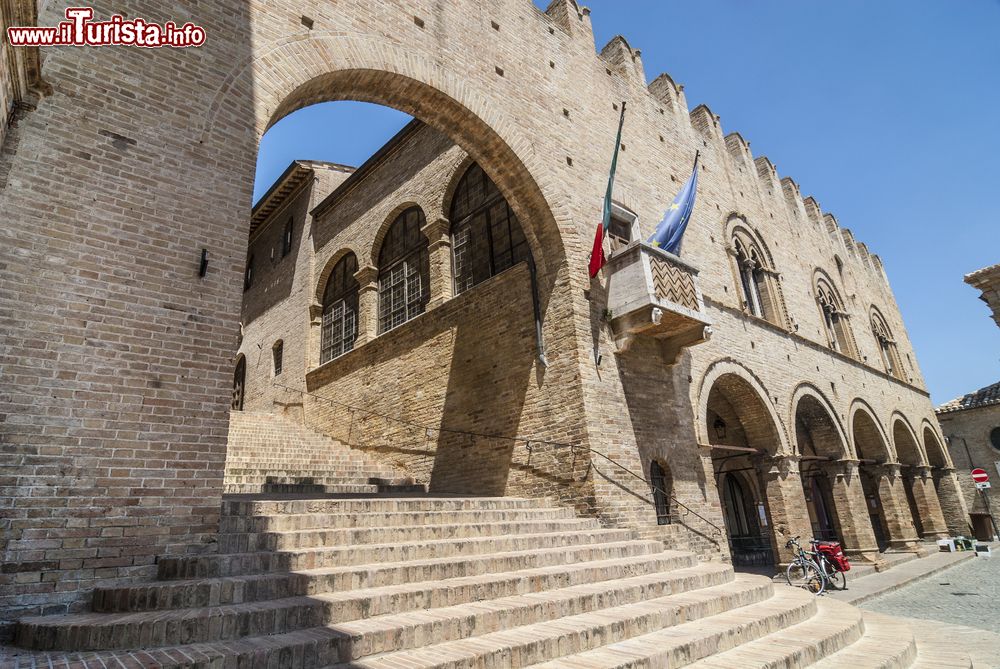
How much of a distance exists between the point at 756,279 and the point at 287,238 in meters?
14.7

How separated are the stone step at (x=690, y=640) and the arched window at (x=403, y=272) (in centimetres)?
864

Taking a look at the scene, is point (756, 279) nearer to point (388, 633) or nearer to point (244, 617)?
point (388, 633)

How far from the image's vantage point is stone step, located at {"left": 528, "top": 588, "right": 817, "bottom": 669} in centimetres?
349

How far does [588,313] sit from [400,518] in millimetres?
4392

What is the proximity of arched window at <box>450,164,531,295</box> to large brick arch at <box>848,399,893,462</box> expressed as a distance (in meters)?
12.3

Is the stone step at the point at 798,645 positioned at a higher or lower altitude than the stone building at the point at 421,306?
lower

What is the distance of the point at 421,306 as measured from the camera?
1211cm

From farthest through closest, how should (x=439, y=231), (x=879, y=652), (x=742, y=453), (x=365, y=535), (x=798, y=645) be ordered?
1. (x=742, y=453)
2. (x=439, y=231)
3. (x=365, y=535)
4. (x=879, y=652)
5. (x=798, y=645)

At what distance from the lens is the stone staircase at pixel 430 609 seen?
9.95 ft

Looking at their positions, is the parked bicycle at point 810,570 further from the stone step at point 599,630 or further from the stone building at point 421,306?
the stone step at point 599,630

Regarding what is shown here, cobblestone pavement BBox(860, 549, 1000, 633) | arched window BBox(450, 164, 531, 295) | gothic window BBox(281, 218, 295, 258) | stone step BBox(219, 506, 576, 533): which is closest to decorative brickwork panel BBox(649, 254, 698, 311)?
arched window BBox(450, 164, 531, 295)

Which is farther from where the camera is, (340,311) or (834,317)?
(834,317)

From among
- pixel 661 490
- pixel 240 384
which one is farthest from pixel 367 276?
pixel 661 490

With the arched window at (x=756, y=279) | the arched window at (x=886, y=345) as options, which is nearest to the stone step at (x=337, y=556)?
the arched window at (x=756, y=279)
